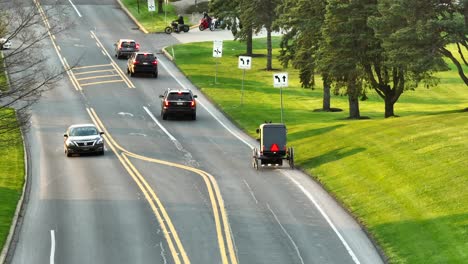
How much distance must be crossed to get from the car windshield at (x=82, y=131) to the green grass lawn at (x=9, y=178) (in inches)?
102

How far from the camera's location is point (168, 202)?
37.3 m

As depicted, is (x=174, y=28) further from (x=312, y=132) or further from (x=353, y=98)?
(x=312, y=132)

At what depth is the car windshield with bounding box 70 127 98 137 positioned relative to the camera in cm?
4938

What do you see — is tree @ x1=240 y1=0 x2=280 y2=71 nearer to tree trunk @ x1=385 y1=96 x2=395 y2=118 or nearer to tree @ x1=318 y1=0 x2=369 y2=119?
tree @ x1=318 y1=0 x2=369 y2=119

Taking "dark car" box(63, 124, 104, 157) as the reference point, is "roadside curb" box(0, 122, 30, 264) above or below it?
below

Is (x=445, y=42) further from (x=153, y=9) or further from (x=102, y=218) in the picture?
(x=153, y=9)

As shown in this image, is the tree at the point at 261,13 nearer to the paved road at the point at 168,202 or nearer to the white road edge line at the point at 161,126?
the paved road at the point at 168,202

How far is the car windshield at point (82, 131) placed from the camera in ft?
162

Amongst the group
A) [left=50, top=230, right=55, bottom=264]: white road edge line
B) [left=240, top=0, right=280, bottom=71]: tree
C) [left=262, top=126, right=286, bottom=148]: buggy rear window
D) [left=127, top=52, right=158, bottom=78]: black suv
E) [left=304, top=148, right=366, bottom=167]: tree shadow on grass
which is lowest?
[left=50, top=230, right=55, bottom=264]: white road edge line

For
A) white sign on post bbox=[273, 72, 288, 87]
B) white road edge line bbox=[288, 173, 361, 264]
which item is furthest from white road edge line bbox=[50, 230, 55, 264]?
white sign on post bbox=[273, 72, 288, 87]

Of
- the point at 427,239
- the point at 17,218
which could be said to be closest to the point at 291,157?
the point at 17,218

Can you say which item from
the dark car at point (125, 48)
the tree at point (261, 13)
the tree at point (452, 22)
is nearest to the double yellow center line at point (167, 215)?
the tree at point (452, 22)

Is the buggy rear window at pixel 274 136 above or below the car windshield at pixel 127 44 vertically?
below

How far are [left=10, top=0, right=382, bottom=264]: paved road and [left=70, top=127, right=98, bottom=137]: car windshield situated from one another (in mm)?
1255
